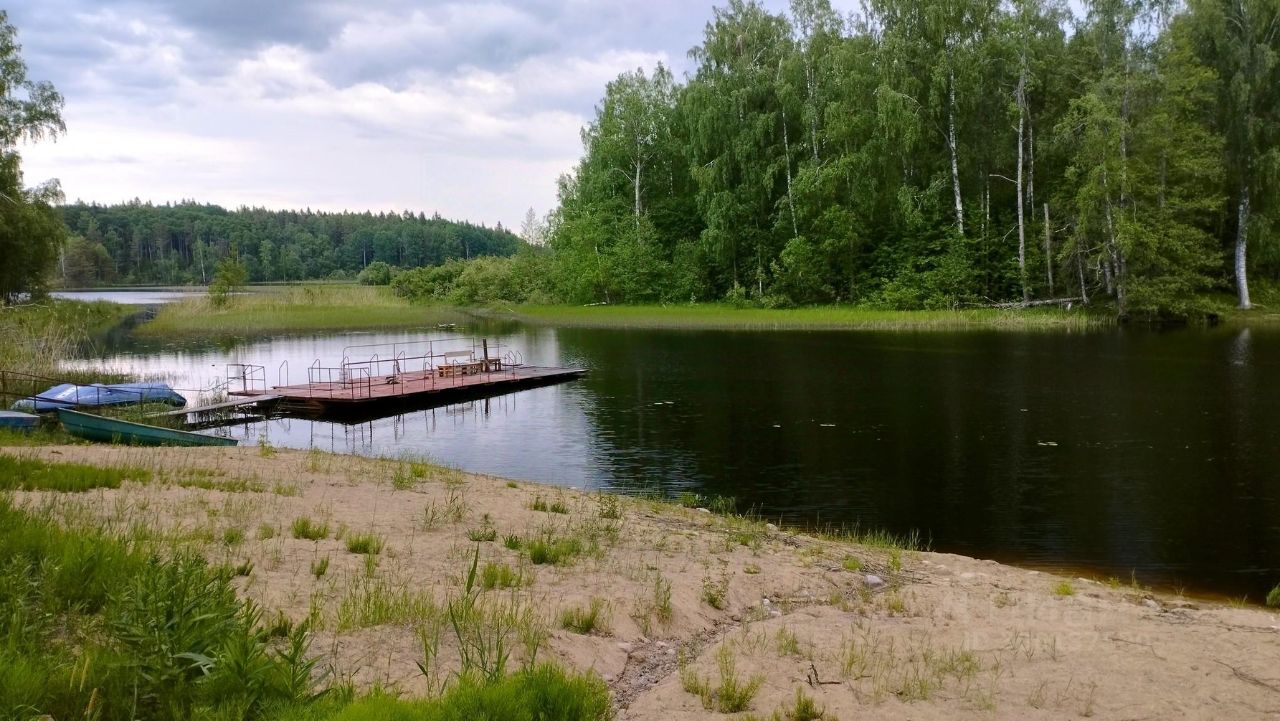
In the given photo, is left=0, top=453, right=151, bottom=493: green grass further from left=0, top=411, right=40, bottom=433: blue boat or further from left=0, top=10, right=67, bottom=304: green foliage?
left=0, top=10, right=67, bottom=304: green foliage

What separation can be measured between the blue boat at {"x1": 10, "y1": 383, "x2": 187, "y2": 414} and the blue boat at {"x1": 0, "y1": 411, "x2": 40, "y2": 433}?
2.77ft

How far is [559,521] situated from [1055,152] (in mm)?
50258

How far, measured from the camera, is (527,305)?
7719cm

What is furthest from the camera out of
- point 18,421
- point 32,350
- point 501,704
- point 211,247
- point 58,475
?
point 211,247

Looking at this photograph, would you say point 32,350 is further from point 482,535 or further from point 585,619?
point 585,619

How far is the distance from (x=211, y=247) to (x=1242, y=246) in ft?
572

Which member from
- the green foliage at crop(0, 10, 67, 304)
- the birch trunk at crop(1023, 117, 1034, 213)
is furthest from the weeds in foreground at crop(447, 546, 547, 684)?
the birch trunk at crop(1023, 117, 1034, 213)

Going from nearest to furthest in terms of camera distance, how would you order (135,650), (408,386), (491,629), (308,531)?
(135,650), (491,629), (308,531), (408,386)

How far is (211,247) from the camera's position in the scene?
173 metres

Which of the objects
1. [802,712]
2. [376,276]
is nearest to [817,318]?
[802,712]

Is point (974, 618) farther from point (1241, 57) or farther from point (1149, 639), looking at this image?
point (1241, 57)

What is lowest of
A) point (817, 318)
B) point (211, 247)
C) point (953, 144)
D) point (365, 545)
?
point (365, 545)

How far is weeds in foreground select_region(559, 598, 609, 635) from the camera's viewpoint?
23.2ft

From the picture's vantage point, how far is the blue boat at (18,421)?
59.0ft
